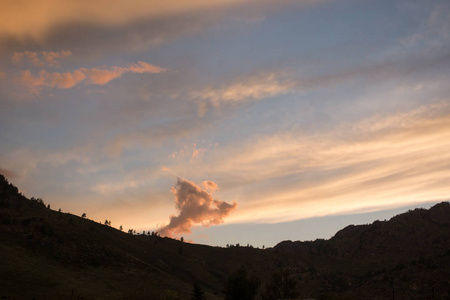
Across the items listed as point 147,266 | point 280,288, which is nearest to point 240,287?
point 280,288

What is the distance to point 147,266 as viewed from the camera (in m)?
119

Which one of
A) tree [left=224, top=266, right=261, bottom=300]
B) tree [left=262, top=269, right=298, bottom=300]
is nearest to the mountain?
tree [left=262, top=269, right=298, bottom=300]

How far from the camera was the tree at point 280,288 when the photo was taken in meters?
96.6

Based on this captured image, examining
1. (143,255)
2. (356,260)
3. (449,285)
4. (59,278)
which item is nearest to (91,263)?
(59,278)

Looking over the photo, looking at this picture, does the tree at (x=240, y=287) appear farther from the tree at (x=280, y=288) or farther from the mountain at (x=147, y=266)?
the tree at (x=280, y=288)

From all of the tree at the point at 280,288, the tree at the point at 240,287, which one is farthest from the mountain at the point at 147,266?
the tree at the point at 240,287

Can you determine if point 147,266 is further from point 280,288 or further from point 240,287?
point 280,288

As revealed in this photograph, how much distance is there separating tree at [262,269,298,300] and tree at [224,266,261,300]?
5.72 m

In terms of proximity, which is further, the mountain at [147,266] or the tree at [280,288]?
the tree at [280,288]

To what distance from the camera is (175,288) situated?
351ft

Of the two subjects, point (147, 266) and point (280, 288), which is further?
point (147, 266)

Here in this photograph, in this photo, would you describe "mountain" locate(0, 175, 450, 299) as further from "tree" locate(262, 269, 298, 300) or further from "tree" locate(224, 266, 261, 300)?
"tree" locate(224, 266, 261, 300)

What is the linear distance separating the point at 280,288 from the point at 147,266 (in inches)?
1743

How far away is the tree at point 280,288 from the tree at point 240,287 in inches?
225
